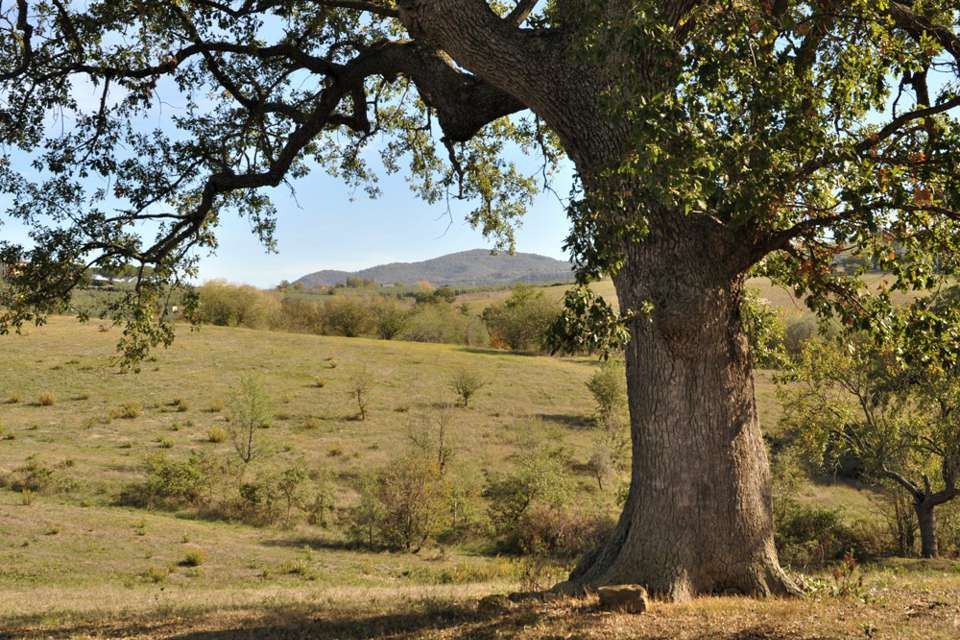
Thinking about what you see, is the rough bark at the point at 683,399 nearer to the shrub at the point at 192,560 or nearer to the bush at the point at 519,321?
the shrub at the point at 192,560

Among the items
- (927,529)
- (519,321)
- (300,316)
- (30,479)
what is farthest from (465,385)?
(300,316)

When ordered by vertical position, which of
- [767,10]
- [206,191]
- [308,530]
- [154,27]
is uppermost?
[154,27]

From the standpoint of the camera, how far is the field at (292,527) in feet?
24.2

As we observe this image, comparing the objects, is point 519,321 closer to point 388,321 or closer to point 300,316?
point 388,321

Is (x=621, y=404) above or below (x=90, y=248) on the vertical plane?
below

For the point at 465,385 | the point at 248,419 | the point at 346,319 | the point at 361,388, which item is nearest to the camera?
the point at 248,419

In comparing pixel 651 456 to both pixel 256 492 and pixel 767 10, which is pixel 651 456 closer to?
pixel 767 10

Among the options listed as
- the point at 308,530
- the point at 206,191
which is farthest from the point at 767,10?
the point at 308,530

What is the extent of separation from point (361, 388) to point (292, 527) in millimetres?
16865

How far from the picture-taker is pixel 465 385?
46531mm

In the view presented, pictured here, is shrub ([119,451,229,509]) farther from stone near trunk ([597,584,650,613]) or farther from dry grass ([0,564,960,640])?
stone near trunk ([597,584,650,613])

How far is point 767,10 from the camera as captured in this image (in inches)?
286

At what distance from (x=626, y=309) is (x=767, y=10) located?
3346mm

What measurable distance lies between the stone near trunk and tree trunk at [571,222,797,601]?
16.4 inches
